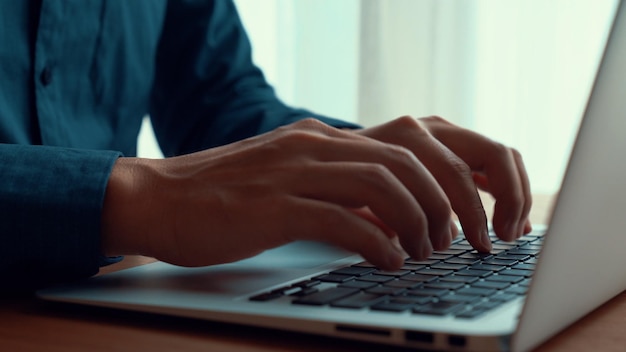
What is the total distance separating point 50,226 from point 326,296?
Result: 0.21 meters

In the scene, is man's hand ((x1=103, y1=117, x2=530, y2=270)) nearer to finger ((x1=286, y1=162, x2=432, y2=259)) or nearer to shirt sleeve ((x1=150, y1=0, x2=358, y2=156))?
finger ((x1=286, y1=162, x2=432, y2=259))

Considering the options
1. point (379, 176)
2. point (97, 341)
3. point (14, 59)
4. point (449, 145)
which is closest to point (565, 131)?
point (449, 145)

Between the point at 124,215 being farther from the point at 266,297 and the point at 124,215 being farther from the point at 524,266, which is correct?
the point at 524,266

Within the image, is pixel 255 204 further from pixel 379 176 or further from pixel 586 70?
pixel 586 70

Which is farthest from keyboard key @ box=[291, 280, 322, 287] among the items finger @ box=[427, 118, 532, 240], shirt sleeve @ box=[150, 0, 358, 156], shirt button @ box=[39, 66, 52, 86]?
shirt sleeve @ box=[150, 0, 358, 156]

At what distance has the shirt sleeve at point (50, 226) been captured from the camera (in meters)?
0.50

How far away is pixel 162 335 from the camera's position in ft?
1.30

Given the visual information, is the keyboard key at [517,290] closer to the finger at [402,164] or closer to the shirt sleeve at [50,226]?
the finger at [402,164]

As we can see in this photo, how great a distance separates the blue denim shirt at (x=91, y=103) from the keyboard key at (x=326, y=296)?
0.56 feet

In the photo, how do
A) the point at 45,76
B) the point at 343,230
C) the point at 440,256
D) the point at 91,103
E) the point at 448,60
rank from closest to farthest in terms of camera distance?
the point at 343,230 < the point at 440,256 < the point at 45,76 < the point at 91,103 < the point at 448,60

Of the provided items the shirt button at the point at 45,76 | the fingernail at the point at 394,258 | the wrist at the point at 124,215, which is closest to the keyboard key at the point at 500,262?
the fingernail at the point at 394,258

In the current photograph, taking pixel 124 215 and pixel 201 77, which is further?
pixel 201 77

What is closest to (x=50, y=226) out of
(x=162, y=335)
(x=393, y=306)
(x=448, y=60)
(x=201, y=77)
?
(x=162, y=335)

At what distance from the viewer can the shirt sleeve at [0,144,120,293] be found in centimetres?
50
